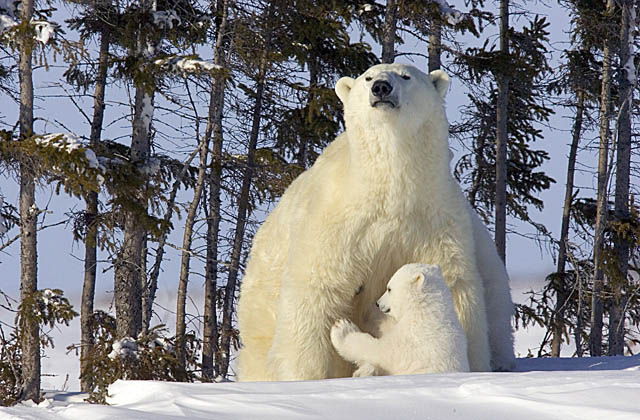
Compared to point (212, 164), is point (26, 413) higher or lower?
lower

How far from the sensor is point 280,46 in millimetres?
14320

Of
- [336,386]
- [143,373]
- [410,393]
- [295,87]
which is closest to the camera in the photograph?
[410,393]

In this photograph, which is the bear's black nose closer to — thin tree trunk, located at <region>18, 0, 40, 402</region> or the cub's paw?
the cub's paw

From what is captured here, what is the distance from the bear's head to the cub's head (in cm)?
88

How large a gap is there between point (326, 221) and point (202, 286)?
28.8 ft

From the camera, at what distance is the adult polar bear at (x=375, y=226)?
512 cm

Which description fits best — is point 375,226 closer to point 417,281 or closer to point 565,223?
point 417,281

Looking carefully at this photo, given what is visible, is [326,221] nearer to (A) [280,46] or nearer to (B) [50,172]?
(B) [50,172]

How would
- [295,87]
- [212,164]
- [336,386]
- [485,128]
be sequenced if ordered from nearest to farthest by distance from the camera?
[336,386] → [212,164] → [295,87] → [485,128]

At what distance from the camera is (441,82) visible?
551 centimetres

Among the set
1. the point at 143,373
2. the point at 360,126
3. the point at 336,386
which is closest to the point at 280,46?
the point at 143,373

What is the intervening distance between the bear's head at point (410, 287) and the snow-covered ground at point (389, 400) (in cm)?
111

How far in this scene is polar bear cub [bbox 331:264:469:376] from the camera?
15.7 ft

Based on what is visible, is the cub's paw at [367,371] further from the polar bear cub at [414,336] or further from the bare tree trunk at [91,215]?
the bare tree trunk at [91,215]
